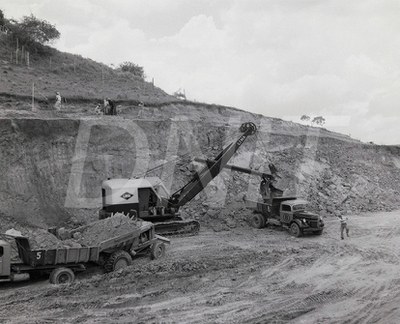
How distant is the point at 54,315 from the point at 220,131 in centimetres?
2149

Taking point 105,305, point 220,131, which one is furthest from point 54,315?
point 220,131

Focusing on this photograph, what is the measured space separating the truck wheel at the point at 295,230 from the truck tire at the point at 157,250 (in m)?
7.05

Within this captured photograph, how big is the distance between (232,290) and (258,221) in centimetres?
997

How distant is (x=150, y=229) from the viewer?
15.0 m

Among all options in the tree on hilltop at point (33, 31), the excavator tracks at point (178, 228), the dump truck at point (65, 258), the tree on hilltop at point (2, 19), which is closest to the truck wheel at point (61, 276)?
the dump truck at point (65, 258)

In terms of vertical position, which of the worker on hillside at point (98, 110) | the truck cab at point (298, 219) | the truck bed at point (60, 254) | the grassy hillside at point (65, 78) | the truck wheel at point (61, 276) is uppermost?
the grassy hillside at point (65, 78)

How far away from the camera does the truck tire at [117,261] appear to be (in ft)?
43.2

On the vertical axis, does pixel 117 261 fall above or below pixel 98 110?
below

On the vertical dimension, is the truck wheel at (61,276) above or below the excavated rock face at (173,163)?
below

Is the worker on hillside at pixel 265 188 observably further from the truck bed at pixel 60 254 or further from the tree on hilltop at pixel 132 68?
the tree on hilltop at pixel 132 68

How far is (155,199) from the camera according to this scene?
1867 centimetres

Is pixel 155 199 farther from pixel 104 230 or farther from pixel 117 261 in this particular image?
pixel 117 261

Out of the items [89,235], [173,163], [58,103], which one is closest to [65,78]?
[58,103]

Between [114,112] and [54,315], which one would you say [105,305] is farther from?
[114,112]
